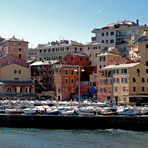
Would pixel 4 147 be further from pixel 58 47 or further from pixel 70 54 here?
pixel 58 47

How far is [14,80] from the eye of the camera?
374 ft

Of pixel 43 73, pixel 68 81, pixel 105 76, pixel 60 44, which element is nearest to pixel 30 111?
pixel 105 76

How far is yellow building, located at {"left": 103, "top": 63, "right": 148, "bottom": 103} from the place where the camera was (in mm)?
98250

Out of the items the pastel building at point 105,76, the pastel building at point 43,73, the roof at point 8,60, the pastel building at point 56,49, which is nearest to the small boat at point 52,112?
the pastel building at point 105,76

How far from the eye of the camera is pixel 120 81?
3967 inches

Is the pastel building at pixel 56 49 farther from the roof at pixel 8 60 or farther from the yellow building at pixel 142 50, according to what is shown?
the yellow building at pixel 142 50

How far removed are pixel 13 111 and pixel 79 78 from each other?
4203cm

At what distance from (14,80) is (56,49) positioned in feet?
73.9

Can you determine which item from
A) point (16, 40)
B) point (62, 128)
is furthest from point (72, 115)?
point (16, 40)

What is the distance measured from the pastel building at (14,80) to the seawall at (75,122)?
37.2 m

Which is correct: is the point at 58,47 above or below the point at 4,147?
above

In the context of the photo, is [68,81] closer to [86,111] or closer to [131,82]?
[131,82]

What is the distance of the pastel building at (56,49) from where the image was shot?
130250 millimetres

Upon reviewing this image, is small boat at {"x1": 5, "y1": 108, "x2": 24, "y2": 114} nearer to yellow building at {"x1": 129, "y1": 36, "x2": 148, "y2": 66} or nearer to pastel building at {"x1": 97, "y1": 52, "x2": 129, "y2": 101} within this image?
pastel building at {"x1": 97, "y1": 52, "x2": 129, "y2": 101}
